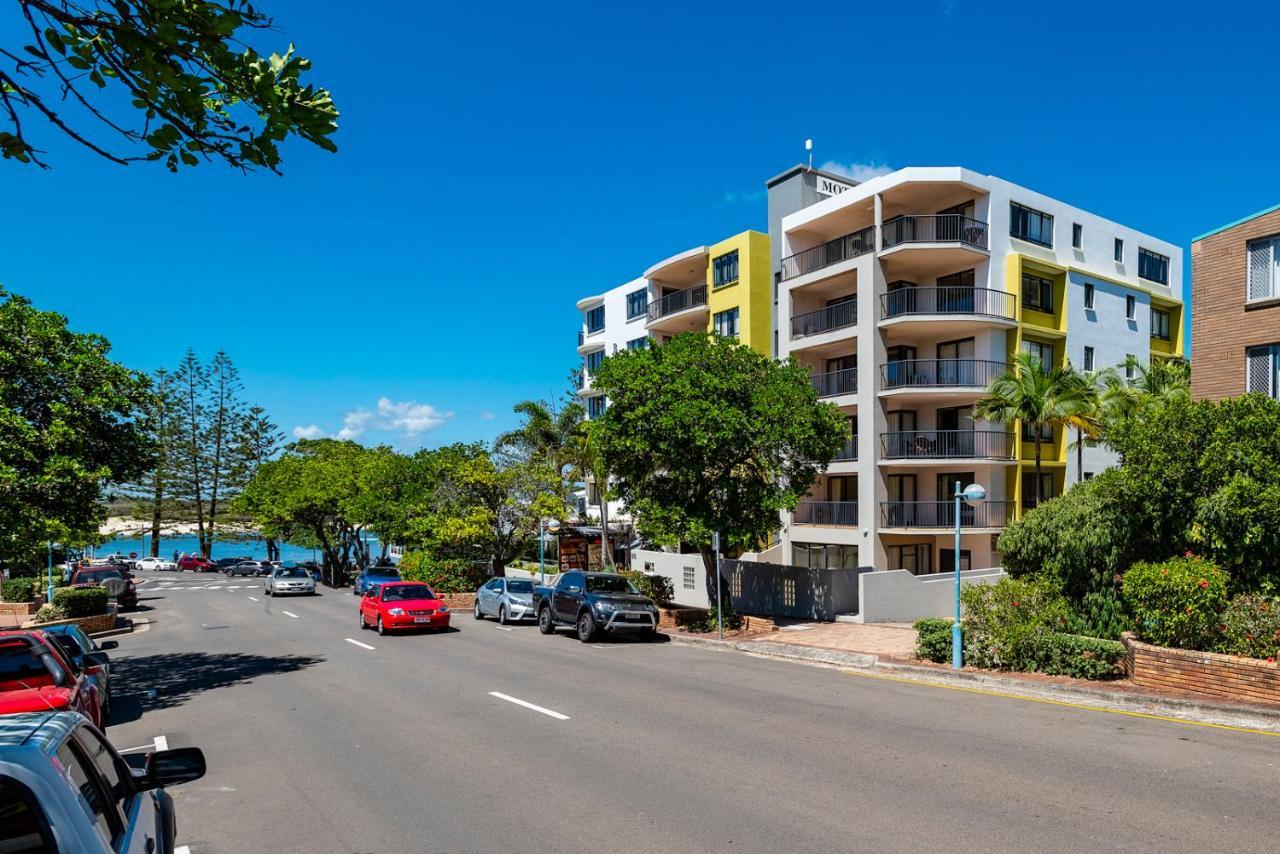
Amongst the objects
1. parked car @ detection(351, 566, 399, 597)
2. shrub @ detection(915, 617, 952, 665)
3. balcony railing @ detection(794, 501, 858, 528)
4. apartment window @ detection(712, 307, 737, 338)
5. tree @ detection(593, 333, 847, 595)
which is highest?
apartment window @ detection(712, 307, 737, 338)

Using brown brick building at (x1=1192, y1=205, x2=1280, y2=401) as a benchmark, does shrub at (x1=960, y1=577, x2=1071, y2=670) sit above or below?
below

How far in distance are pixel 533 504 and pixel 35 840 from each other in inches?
1295

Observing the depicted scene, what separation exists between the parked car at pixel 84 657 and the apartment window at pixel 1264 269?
2300cm

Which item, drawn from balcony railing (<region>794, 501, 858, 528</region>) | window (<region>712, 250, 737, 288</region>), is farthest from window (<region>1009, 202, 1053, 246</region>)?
balcony railing (<region>794, 501, 858, 528</region>)

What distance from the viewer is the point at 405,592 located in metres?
25.3

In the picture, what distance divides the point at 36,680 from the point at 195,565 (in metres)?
71.5

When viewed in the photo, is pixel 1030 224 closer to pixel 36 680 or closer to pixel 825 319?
pixel 825 319

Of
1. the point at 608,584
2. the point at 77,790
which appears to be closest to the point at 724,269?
the point at 608,584

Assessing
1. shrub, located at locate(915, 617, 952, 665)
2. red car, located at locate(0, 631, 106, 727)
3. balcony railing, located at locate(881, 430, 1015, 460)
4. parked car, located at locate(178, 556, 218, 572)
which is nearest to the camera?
red car, located at locate(0, 631, 106, 727)

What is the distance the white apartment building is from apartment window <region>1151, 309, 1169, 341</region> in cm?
414

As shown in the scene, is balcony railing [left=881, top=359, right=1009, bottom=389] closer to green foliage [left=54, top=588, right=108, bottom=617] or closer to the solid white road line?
the solid white road line

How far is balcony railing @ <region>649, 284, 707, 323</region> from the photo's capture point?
134ft

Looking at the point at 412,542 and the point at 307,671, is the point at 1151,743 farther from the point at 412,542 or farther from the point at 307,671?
the point at 412,542

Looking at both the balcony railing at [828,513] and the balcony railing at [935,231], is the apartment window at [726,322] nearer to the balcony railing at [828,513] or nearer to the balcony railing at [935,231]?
the balcony railing at [935,231]
